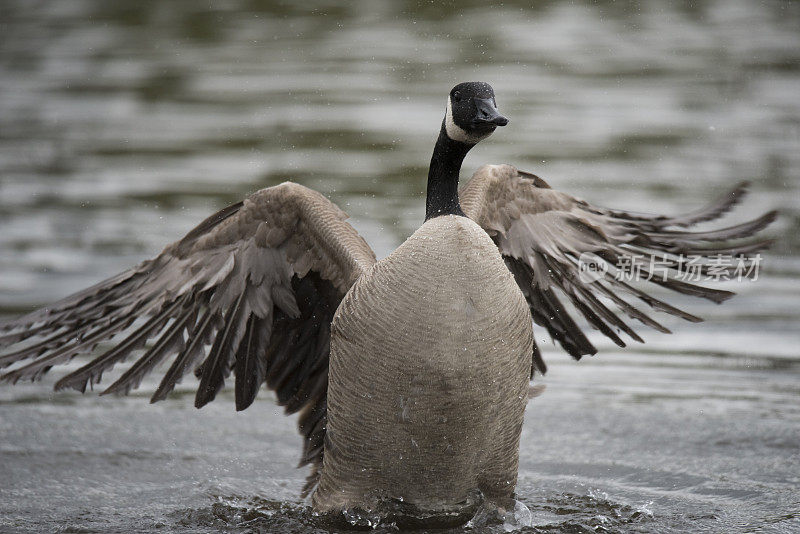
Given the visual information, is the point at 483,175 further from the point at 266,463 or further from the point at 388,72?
the point at 388,72

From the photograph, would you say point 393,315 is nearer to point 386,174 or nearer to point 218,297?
point 218,297

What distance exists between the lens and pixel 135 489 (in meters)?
7.53

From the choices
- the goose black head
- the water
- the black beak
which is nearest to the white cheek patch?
the goose black head

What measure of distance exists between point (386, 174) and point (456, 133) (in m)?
7.84

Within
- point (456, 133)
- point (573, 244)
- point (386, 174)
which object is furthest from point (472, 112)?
point (386, 174)

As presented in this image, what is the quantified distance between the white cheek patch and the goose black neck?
0.04 metres

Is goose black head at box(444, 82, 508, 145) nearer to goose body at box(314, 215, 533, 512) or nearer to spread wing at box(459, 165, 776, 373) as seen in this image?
goose body at box(314, 215, 533, 512)

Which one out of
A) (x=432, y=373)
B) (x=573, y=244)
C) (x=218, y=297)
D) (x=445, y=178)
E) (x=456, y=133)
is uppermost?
(x=456, y=133)

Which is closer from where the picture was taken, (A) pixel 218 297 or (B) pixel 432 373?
(B) pixel 432 373

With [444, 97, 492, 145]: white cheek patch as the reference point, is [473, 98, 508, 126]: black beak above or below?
above

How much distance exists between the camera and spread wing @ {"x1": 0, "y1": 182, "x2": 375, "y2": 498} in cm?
688

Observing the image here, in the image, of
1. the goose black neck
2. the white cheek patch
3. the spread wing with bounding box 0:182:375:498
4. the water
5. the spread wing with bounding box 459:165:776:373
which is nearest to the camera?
the white cheek patch

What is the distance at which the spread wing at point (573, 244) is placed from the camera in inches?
284

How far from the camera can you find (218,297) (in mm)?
7031
